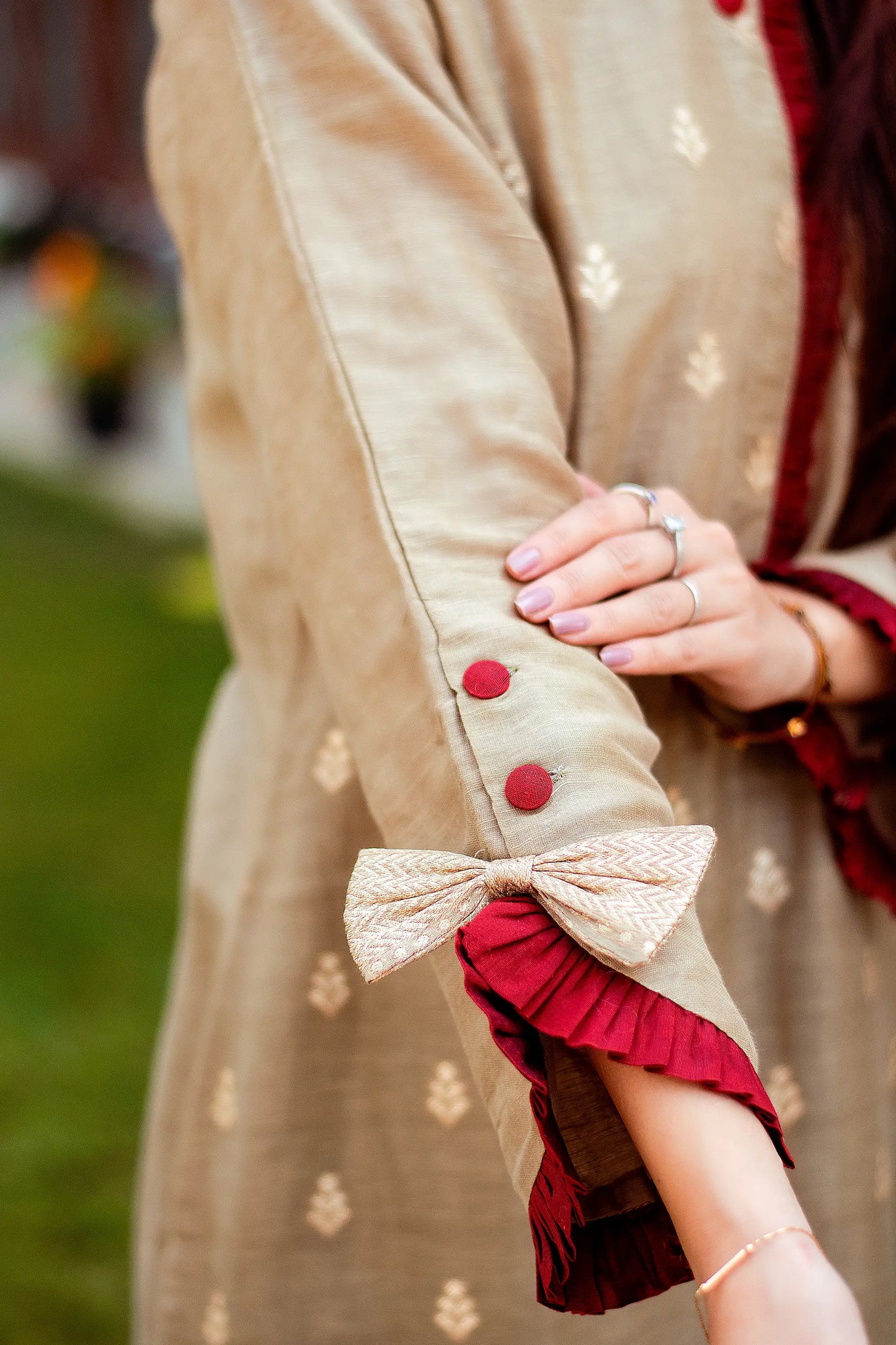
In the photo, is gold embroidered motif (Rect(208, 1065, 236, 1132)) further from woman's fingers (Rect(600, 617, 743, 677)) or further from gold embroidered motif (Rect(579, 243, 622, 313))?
gold embroidered motif (Rect(579, 243, 622, 313))

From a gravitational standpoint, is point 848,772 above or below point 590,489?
below

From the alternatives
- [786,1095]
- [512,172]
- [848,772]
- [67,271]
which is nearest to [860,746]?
[848,772]

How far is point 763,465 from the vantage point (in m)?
0.83

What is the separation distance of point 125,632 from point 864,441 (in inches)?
115

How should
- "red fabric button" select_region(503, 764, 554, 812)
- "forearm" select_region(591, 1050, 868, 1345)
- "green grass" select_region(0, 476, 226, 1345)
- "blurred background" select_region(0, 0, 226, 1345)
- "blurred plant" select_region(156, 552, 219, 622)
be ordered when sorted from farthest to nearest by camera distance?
"blurred plant" select_region(156, 552, 219, 622) → "blurred background" select_region(0, 0, 226, 1345) → "green grass" select_region(0, 476, 226, 1345) → "red fabric button" select_region(503, 764, 554, 812) → "forearm" select_region(591, 1050, 868, 1345)

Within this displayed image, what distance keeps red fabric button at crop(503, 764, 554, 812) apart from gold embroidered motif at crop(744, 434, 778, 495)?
1.17 feet

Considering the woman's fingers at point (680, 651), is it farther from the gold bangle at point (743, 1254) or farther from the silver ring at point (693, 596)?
the gold bangle at point (743, 1254)

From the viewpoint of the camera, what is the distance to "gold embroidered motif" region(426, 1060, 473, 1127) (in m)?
0.81

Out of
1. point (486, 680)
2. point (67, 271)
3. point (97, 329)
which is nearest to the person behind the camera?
point (486, 680)

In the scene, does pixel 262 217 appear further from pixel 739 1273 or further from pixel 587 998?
pixel 739 1273

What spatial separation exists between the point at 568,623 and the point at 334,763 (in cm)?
25

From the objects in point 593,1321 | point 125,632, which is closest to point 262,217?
point 593,1321

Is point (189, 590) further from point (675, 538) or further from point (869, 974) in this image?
point (675, 538)

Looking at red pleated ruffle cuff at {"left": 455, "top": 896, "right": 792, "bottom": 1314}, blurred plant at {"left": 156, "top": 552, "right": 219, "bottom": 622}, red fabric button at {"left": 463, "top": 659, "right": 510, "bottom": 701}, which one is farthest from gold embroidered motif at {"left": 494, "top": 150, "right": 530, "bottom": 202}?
blurred plant at {"left": 156, "top": 552, "right": 219, "bottom": 622}
